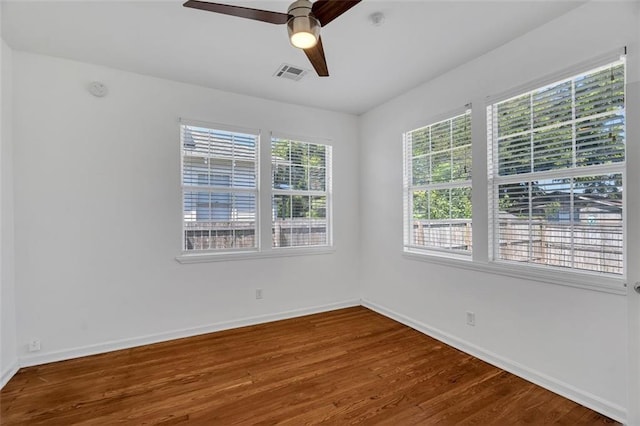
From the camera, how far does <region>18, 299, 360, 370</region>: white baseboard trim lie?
273cm

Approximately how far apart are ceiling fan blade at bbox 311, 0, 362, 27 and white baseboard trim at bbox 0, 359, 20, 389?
3.49 meters

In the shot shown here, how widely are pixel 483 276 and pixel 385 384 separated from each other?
1.32m

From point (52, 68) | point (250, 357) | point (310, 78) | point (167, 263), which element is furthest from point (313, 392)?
point (52, 68)

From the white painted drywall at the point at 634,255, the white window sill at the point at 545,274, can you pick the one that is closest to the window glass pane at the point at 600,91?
the white painted drywall at the point at 634,255

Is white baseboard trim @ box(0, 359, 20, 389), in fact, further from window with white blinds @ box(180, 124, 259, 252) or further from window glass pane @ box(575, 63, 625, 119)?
window glass pane @ box(575, 63, 625, 119)

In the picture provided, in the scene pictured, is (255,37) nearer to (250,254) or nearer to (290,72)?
(290,72)

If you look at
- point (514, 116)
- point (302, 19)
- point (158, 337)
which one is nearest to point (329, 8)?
point (302, 19)

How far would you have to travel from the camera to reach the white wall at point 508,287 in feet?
6.68

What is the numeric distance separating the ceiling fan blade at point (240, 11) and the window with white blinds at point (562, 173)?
206cm

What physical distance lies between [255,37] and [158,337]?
304cm

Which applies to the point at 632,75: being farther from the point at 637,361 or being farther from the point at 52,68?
the point at 52,68

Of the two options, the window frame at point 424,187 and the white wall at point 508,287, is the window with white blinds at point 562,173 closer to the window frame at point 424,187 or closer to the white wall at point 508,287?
the white wall at point 508,287

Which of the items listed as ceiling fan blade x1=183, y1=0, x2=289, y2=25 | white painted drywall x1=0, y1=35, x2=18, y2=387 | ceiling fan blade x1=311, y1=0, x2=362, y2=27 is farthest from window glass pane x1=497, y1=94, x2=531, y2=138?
white painted drywall x1=0, y1=35, x2=18, y2=387

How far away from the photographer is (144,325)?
10.3 ft
